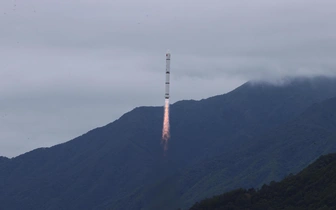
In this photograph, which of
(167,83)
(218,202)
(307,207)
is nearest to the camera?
(167,83)

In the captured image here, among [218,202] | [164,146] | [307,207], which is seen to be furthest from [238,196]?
[164,146]

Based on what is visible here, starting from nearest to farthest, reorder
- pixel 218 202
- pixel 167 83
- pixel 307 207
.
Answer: pixel 167 83
pixel 307 207
pixel 218 202

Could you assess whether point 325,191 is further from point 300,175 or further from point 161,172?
point 161,172

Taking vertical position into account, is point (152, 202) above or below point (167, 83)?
below

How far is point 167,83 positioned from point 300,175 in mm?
47694

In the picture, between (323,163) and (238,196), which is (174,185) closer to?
(238,196)

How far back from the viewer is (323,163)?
532 feet

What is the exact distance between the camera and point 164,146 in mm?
122688

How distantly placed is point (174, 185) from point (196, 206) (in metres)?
38.6

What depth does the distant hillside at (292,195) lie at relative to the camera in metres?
145

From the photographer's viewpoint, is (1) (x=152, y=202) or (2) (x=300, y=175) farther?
(2) (x=300, y=175)

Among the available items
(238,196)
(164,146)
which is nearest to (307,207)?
(238,196)

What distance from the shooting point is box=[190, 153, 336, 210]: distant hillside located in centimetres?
14500

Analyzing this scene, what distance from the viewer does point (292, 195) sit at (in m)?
150
